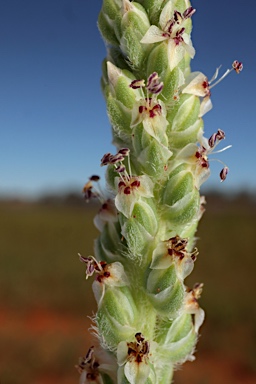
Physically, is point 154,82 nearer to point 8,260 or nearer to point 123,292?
point 123,292

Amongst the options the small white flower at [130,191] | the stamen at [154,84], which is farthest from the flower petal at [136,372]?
the stamen at [154,84]

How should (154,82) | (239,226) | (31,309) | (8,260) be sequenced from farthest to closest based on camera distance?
(239,226) → (8,260) → (31,309) → (154,82)

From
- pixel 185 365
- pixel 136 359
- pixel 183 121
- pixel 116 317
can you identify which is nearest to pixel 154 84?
pixel 183 121

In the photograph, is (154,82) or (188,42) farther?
(188,42)

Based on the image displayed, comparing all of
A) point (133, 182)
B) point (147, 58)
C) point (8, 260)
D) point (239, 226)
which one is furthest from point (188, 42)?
point (239, 226)

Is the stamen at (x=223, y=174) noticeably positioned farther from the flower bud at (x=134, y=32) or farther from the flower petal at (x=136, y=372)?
the flower petal at (x=136, y=372)

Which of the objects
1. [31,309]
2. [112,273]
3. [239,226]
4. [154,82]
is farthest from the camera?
[239,226]

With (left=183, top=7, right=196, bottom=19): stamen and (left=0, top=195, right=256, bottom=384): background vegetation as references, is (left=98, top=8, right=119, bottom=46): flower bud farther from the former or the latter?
(left=0, top=195, right=256, bottom=384): background vegetation
